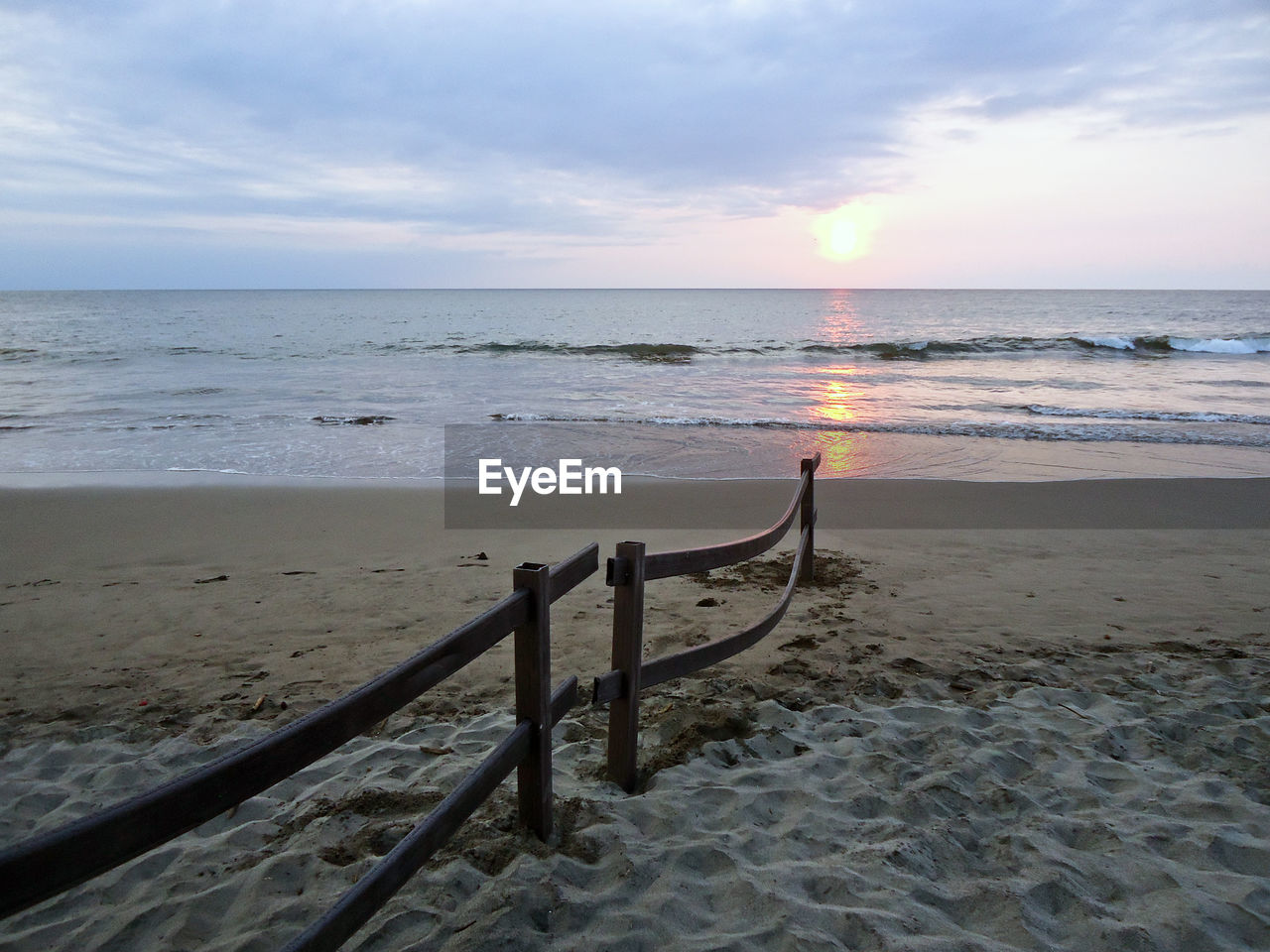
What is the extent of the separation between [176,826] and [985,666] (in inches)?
185

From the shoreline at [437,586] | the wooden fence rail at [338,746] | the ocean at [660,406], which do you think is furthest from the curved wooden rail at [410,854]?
the ocean at [660,406]

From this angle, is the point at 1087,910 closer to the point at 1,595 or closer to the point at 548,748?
the point at 548,748

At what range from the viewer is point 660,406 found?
19688mm

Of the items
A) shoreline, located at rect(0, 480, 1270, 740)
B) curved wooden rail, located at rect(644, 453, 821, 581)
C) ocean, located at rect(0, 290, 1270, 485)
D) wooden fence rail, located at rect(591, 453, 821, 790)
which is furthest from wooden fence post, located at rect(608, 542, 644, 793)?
ocean, located at rect(0, 290, 1270, 485)

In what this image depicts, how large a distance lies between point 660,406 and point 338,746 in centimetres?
1787

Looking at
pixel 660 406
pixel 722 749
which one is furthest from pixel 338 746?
pixel 660 406

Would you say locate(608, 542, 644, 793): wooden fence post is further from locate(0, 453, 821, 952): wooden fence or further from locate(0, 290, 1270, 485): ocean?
locate(0, 290, 1270, 485): ocean

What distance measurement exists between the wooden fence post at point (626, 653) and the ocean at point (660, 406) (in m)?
8.50

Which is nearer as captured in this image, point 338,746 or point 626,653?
point 338,746

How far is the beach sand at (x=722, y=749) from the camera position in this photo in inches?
110

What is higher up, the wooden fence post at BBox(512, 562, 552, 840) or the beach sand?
the wooden fence post at BBox(512, 562, 552, 840)

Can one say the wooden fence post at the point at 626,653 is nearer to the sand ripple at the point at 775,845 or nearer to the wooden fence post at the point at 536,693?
the sand ripple at the point at 775,845

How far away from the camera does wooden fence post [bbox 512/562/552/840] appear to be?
280 cm

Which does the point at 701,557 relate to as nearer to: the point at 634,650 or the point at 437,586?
the point at 634,650
